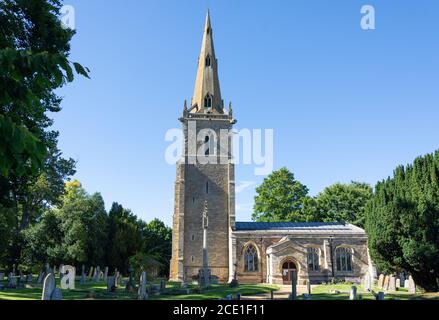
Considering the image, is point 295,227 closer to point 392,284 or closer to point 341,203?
point 392,284

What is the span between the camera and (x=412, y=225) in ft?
73.7

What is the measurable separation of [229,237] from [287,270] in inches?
258

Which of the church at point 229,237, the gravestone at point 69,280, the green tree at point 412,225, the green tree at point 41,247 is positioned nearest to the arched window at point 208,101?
the church at point 229,237

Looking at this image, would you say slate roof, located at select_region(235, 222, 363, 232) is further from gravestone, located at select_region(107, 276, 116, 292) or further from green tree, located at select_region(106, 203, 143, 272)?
gravestone, located at select_region(107, 276, 116, 292)

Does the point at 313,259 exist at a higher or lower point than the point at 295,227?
lower

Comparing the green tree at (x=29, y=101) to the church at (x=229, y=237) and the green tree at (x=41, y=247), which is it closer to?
the green tree at (x=41, y=247)

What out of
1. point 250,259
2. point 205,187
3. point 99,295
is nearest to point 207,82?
point 205,187

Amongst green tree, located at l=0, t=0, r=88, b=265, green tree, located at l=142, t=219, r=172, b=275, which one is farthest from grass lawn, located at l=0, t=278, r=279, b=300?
green tree, located at l=142, t=219, r=172, b=275

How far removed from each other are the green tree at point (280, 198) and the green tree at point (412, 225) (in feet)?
82.5

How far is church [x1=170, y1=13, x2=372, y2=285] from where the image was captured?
34.9 metres

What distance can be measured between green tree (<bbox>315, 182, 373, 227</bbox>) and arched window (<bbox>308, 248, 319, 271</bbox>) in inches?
619
